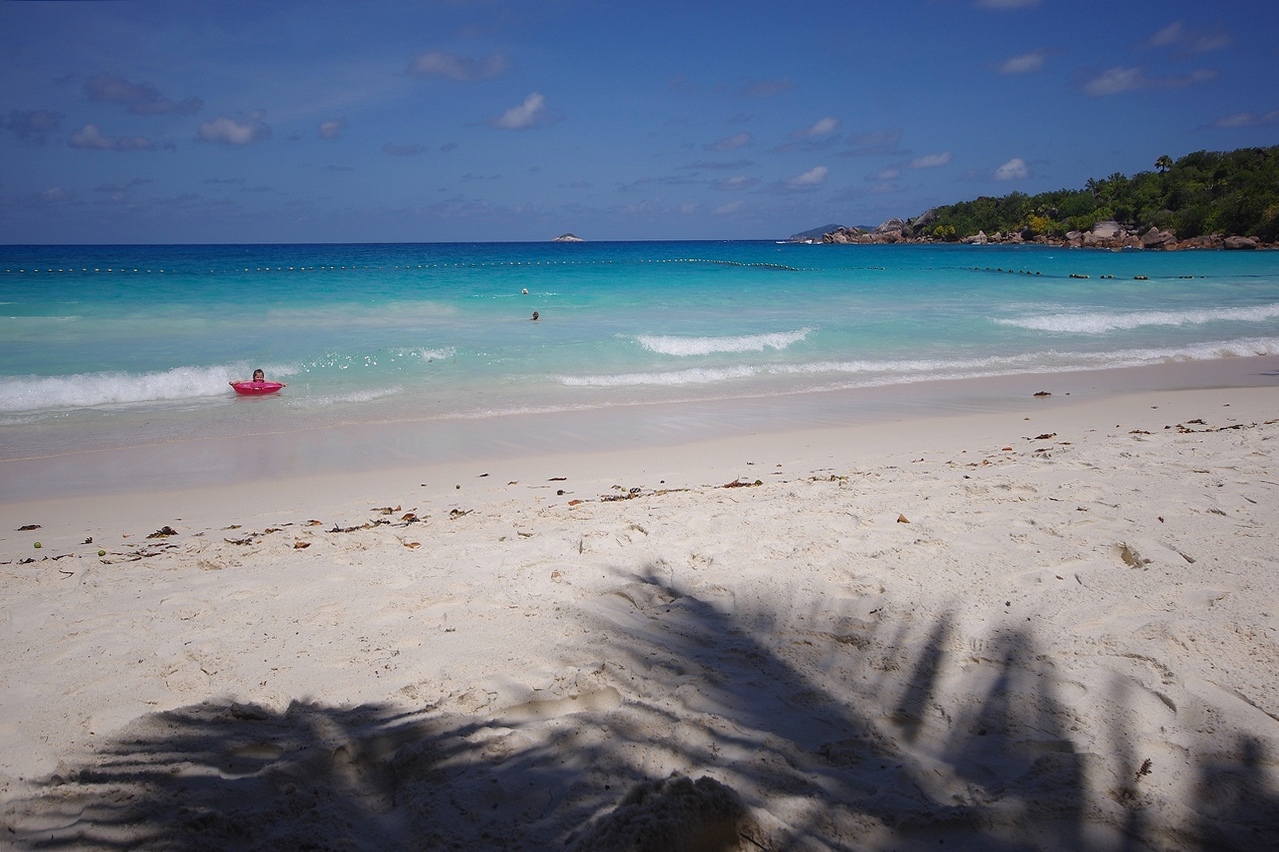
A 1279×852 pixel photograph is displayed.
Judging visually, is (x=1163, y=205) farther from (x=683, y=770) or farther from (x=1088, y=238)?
(x=683, y=770)

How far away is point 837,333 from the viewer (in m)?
17.9

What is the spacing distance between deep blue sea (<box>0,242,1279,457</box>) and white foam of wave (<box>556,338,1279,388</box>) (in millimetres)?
77

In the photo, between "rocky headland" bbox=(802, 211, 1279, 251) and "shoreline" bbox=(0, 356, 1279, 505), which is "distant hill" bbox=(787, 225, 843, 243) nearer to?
"rocky headland" bbox=(802, 211, 1279, 251)

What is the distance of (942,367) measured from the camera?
13812 millimetres

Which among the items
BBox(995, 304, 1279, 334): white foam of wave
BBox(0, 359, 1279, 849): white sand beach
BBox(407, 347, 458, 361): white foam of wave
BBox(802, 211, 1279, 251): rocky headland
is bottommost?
BBox(995, 304, 1279, 334): white foam of wave

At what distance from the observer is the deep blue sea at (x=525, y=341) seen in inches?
431

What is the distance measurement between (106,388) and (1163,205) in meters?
80.1

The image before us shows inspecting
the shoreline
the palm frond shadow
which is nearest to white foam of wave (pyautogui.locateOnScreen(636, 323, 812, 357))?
the shoreline

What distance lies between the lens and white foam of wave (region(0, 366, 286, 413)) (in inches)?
424

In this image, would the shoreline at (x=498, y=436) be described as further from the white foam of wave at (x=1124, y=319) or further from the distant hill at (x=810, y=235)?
the distant hill at (x=810, y=235)

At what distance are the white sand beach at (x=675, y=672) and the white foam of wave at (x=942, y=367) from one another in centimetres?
692

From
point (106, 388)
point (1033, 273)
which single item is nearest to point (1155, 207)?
point (1033, 273)

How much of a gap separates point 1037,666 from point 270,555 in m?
4.41

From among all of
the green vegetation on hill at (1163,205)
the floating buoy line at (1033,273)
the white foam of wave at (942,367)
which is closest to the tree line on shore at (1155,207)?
the green vegetation on hill at (1163,205)
